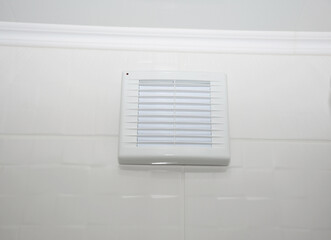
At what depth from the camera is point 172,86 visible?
113 cm

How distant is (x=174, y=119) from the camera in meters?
1.09

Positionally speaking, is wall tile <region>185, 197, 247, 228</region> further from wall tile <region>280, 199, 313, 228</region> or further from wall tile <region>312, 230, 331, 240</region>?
wall tile <region>312, 230, 331, 240</region>

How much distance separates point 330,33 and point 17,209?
4.58 ft

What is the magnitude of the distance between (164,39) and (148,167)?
539 mm

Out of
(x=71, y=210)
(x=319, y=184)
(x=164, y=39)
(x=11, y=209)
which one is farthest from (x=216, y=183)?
(x=11, y=209)

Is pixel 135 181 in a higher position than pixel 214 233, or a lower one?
higher

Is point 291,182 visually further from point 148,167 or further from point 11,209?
point 11,209

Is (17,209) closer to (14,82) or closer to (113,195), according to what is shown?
(113,195)

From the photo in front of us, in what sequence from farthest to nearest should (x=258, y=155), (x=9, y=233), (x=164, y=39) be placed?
(x=164, y=39), (x=258, y=155), (x=9, y=233)

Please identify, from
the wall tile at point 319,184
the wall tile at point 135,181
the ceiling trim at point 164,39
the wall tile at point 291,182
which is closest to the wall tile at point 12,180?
the wall tile at point 135,181

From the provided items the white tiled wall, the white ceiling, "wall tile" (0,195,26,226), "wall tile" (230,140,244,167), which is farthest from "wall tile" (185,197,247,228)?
the white ceiling

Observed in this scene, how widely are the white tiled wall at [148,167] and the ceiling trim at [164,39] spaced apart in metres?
0.03

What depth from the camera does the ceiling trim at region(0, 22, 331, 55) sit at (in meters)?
1.24

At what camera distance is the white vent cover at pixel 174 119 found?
105 cm
